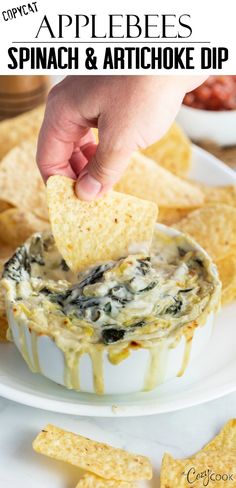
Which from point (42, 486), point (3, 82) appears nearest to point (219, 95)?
point (3, 82)

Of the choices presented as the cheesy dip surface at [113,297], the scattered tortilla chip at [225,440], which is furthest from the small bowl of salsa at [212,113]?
the scattered tortilla chip at [225,440]

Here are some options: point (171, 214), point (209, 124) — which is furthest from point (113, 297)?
point (209, 124)

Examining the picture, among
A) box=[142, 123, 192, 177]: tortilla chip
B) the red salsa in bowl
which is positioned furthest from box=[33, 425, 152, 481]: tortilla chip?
the red salsa in bowl

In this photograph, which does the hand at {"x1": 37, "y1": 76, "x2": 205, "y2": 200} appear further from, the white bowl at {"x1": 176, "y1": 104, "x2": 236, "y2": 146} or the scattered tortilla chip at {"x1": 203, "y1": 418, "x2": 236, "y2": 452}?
the white bowl at {"x1": 176, "y1": 104, "x2": 236, "y2": 146}

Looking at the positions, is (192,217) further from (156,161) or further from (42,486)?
(42,486)

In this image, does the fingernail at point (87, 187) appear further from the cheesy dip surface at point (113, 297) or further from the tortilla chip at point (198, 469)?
the tortilla chip at point (198, 469)
